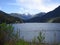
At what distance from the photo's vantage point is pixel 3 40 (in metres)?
9.85

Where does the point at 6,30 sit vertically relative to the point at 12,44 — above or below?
above

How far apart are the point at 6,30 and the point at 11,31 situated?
478 millimetres

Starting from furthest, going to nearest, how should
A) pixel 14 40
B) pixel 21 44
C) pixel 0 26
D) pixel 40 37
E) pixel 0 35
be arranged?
pixel 0 26
pixel 0 35
pixel 14 40
pixel 40 37
pixel 21 44

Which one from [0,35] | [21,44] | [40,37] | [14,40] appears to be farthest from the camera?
[0,35]

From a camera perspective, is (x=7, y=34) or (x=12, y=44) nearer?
(x=12, y=44)

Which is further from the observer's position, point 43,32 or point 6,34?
point 43,32

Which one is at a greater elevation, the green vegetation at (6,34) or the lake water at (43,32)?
the green vegetation at (6,34)

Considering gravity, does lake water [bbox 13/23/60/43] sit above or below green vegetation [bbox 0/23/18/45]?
below

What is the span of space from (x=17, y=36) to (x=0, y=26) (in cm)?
212

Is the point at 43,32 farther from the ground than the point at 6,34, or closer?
closer

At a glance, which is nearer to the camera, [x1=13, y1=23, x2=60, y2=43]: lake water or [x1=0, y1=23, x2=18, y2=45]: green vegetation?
[x1=0, y1=23, x2=18, y2=45]: green vegetation

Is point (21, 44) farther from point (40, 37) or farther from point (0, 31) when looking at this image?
point (0, 31)

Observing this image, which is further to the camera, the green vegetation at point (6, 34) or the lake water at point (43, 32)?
the lake water at point (43, 32)

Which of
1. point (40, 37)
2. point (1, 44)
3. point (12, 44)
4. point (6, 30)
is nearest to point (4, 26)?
point (6, 30)
